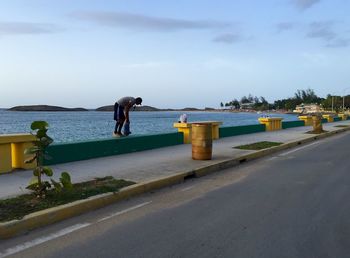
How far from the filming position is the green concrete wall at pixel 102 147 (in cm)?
1185

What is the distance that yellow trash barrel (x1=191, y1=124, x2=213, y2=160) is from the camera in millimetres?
12828

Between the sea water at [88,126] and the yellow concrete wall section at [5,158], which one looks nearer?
the yellow concrete wall section at [5,158]

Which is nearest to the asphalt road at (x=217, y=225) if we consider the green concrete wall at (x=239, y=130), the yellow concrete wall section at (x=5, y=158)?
the yellow concrete wall section at (x=5, y=158)

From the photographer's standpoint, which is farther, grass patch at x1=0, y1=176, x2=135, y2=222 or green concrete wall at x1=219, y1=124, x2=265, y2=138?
green concrete wall at x1=219, y1=124, x2=265, y2=138

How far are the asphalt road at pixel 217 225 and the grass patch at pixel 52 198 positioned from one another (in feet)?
1.60

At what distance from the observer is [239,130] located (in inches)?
965

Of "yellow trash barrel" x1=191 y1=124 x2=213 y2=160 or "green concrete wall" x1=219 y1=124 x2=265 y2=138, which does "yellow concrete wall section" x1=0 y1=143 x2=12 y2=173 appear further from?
"green concrete wall" x1=219 y1=124 x2=265 y2=138

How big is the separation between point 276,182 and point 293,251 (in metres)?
4.79

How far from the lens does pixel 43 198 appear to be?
743 cm

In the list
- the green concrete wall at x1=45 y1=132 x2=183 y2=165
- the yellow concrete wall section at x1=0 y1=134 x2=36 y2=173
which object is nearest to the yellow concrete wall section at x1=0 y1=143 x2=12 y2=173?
the yellow concrete wall section at x1=0 y1=134 x2=36 y2=173

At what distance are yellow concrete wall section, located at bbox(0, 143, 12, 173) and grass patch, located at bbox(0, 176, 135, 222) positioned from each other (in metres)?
2.33

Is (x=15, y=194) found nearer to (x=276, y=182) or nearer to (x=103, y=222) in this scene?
(x=103, y=222)

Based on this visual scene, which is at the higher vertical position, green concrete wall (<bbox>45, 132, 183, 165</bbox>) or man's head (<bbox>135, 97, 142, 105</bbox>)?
man's head (<bbox>135, 97, 142, 105</bbox>)

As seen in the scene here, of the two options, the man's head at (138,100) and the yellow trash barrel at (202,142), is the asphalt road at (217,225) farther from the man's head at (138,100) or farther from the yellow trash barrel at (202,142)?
the man's head at (138,100)
